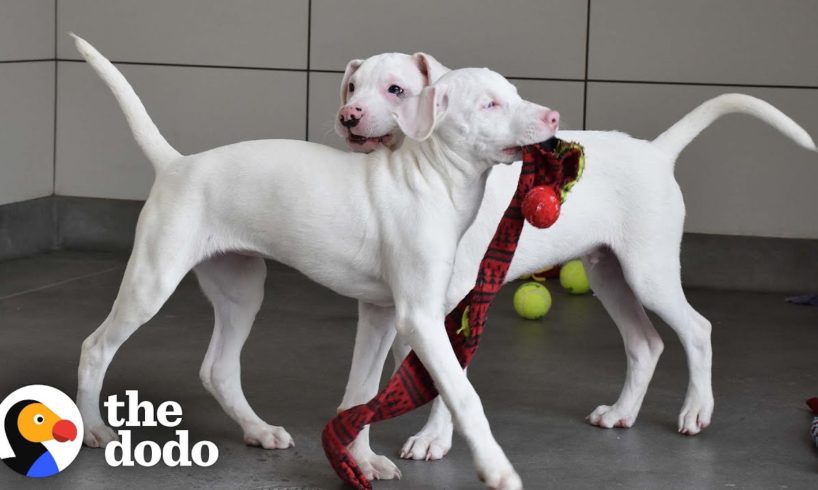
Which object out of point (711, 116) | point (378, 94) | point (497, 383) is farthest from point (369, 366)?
point (711, 116)

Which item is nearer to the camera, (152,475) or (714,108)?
(152,475)

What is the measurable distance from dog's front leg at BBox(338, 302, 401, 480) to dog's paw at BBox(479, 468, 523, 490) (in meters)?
0.50

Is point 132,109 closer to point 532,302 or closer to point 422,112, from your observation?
point 422,112

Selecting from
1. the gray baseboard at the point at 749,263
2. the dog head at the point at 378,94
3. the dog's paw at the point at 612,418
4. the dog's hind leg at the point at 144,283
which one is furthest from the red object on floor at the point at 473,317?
the gray baseboard at the point at 749,263

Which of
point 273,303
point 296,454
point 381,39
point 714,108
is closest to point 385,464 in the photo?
point 296,454

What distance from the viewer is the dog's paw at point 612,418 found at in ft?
12.5

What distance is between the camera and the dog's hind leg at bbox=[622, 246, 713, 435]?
3668mm

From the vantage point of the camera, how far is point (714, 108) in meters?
3.82

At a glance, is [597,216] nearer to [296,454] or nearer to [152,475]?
[296,454]

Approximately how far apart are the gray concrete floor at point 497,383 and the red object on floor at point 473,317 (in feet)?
0.61

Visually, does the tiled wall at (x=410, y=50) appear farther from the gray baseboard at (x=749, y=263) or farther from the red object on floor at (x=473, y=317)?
the red object on floor at (x=473, y=317)

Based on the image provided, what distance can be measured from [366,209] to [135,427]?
1.09 m

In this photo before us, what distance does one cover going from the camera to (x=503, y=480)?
9.30 feet

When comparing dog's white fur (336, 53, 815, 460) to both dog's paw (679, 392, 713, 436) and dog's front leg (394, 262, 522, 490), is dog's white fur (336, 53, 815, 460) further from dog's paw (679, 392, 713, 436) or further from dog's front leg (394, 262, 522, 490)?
dog's front leg (394, 262, 522, 490)
